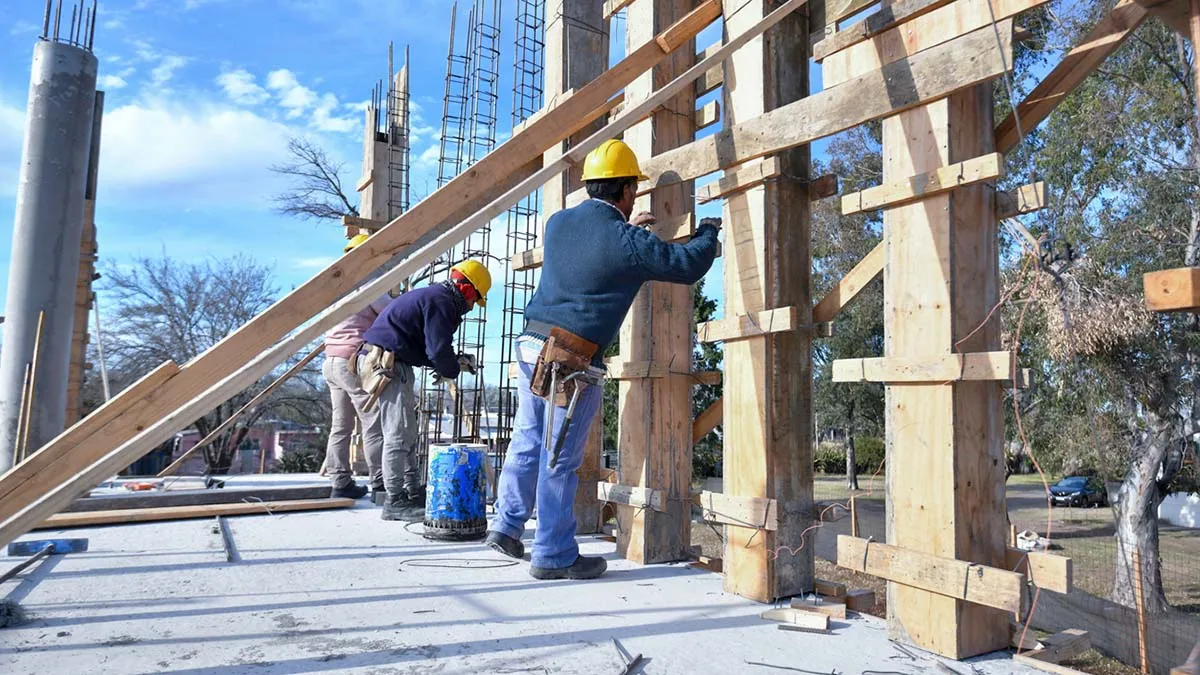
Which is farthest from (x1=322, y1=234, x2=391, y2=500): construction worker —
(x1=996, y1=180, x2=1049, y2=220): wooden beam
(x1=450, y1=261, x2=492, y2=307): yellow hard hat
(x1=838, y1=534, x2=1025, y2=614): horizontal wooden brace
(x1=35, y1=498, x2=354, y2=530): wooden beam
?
(x1=996, y1=180, x2=1049, y2=220): wooden beam

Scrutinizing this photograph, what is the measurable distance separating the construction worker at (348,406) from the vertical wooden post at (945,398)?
4.00 m

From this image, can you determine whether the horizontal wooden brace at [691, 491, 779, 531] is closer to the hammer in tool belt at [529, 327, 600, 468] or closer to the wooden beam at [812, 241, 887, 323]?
the hammer in tool belt at [529, 327, 600, 468]

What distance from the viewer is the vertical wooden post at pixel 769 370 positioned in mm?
3572

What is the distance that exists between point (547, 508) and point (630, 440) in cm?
75

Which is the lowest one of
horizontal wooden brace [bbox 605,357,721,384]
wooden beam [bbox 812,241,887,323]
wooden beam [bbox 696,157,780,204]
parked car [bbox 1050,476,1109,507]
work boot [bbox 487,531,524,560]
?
parked car [bbox 1050,476,1109,507]

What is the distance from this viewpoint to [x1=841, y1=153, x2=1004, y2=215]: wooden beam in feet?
8.98

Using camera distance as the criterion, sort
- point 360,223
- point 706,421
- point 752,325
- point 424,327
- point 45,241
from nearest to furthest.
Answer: point 752,325 → point 706,421 → point 424,327 → point 45,241 → point 360,223

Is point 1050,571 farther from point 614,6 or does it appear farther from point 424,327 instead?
point 424,327

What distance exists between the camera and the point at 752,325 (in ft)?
11.7

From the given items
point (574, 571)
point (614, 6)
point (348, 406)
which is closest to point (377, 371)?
point (348, 406)

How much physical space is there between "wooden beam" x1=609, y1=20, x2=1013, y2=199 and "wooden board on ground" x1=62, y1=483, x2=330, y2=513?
13.8 ft

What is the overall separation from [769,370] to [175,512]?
4354 mm

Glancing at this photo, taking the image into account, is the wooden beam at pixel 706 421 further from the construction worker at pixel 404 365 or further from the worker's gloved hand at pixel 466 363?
the worker's gloved hand at pixel 466 363

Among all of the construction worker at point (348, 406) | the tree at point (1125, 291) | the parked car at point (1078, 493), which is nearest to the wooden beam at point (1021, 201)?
the construction worker at point (348, 406)
